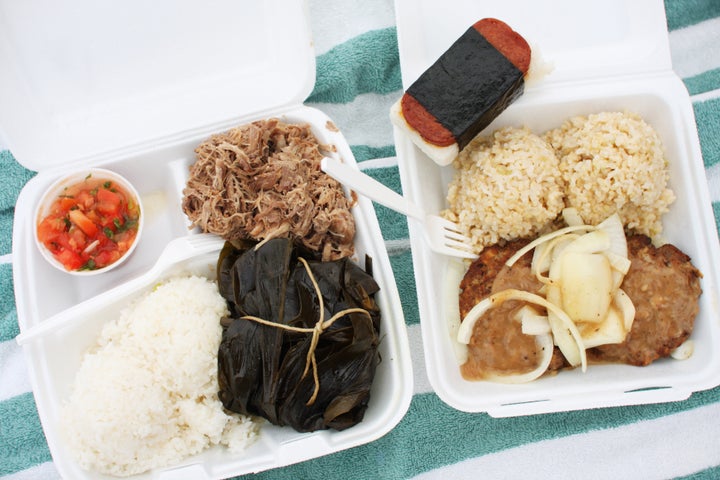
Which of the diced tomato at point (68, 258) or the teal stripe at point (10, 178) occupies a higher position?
the teal stripe at point (10, 178)

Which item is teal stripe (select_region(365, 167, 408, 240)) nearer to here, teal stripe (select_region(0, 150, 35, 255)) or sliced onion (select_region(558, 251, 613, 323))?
sliced onion (select_region(558, 251, 613, 323))

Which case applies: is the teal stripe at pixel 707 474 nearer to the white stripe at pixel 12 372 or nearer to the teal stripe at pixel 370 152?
the teal stripe at pixel 370 152

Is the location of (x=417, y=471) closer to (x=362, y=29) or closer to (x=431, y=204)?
(x=431, y=204)

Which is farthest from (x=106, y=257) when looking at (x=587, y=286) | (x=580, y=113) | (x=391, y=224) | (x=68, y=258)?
(x=580, y=113)

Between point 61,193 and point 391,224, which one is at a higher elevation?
point 61,193

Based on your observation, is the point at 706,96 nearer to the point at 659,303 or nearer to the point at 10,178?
the point at 659,303

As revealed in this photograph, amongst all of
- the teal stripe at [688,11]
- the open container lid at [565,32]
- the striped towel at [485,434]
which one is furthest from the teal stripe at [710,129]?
the open container lid at [565,32]

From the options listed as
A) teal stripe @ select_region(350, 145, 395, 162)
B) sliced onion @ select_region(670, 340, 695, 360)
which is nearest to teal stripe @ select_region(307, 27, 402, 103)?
teal stripe @ select_region(350, 145, 395, 162)
